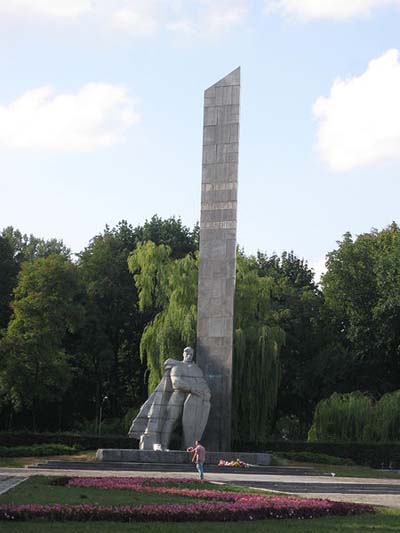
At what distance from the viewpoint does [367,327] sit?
128ft

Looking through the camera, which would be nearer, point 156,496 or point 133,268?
point 156,496

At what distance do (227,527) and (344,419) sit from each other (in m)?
21.1

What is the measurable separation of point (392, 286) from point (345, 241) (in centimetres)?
488

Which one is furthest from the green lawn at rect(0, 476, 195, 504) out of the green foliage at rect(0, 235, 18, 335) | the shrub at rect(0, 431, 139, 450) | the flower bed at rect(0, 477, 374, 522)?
the green foliage at rect(0, 235, 18, 335)

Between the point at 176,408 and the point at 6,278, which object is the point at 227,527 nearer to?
the point at 176,408

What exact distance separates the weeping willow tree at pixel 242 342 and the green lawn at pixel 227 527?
757 inches

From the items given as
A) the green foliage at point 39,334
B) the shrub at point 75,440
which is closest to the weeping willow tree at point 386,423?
the shrub at point 75,440

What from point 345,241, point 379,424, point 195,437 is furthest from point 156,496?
point 345,241

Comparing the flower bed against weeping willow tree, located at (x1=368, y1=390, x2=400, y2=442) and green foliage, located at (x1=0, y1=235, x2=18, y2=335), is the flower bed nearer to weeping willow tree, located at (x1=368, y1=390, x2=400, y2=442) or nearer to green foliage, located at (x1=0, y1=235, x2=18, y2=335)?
weeping willow tree, located at (x1=368, y1=390, x2=400, y2=442)

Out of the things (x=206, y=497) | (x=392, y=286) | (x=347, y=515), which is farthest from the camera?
(x=392, y=286)

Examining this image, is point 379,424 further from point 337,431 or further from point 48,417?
point 48,417

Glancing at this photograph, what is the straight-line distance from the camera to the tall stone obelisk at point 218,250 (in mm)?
27953

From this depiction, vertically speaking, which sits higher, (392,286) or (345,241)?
(345,241)

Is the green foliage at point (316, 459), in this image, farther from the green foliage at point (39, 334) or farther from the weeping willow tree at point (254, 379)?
the green foliage at point (39, 334)
